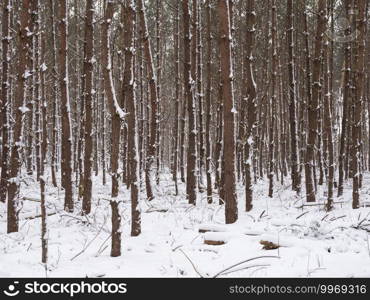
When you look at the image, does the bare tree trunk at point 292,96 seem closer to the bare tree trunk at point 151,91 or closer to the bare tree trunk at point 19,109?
the bare tree trunk at point 151,91

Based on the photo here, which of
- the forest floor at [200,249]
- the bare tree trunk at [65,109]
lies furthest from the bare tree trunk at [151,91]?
the forest floor at [200,249]

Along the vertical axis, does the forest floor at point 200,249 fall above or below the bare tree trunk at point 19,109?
below

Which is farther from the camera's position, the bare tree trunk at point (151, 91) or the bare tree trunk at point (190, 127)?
the bare tree trunk at point (190, 127)

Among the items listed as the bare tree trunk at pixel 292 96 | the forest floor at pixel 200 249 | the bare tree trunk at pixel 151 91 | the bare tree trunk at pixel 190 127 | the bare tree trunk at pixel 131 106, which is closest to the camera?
the forest floor at pixel 200 249

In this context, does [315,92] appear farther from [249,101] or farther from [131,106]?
[131,106]

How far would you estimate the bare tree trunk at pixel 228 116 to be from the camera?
7.04 metres

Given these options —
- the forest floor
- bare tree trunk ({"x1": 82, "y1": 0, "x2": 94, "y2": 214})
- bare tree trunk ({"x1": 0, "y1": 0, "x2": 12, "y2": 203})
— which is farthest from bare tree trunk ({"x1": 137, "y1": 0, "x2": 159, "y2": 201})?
bare tree trunk ({"x1": 0, "y1": 0, "x2": 12, "y2": 203})

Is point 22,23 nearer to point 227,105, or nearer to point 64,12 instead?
point 64,12

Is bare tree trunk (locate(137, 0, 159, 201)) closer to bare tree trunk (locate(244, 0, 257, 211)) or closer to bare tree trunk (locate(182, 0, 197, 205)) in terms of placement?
bare tree trunk (locate(182, 0, 197, 205))

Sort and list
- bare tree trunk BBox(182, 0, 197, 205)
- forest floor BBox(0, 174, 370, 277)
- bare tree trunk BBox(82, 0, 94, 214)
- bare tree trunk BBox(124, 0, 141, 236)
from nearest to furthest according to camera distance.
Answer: forest floor BBox(0, 174, 370, 277), bare tree trunk BBox(124, 0, 141, 236), bare tree trunk BBox(82, 0, 94, 214), bare tree trunk BBox(182, 0, 197, 205)

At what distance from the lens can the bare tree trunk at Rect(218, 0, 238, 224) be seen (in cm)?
704

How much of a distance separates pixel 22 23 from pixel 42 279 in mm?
4987

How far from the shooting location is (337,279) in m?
4.10

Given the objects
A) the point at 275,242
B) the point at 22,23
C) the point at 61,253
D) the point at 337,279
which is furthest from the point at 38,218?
the point at 337,279
